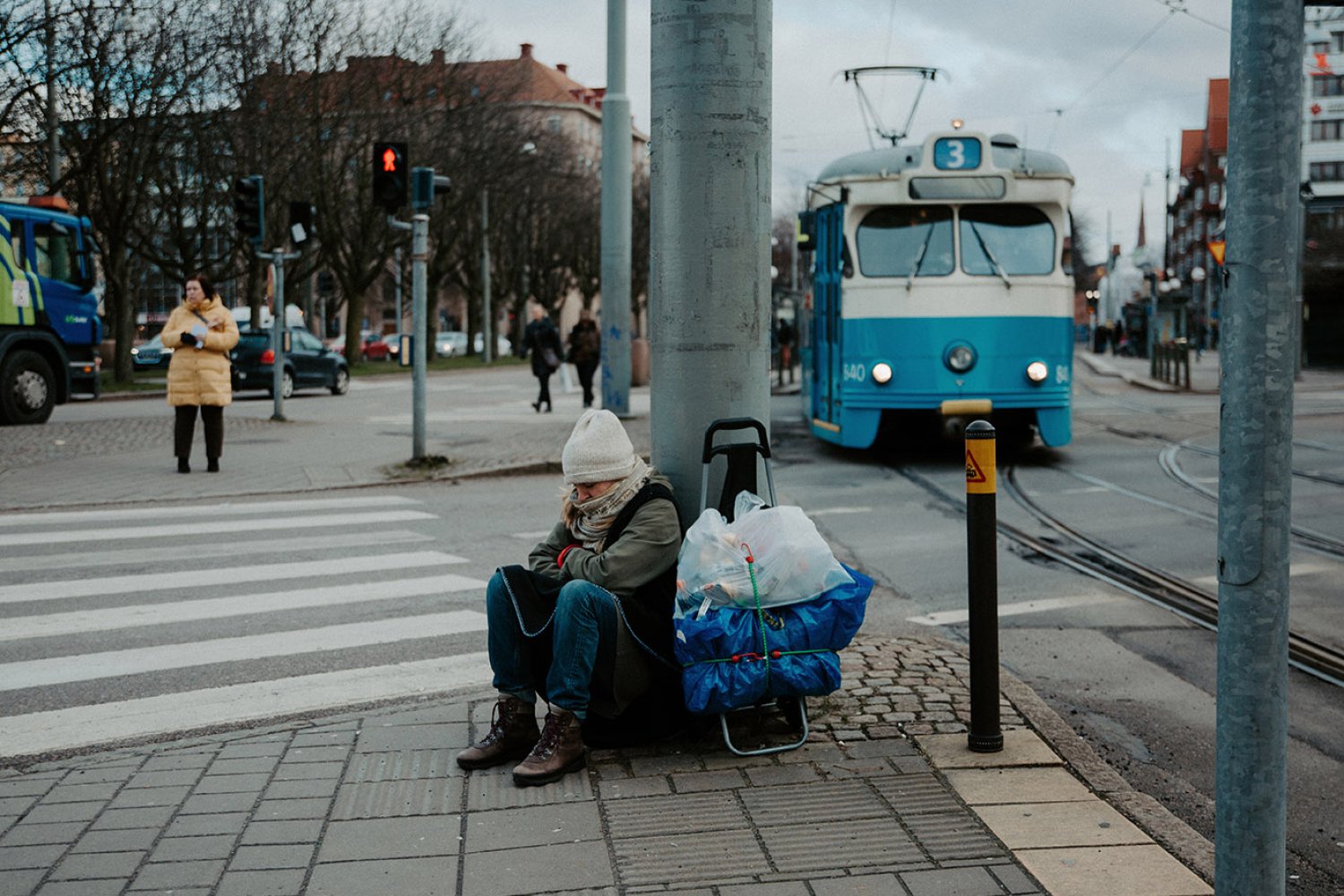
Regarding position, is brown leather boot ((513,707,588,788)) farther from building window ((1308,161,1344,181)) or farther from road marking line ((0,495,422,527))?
building window ((1308,161,1344,181))

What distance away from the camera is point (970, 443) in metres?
4.69

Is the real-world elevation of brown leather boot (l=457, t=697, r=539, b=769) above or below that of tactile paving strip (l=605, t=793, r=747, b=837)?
above

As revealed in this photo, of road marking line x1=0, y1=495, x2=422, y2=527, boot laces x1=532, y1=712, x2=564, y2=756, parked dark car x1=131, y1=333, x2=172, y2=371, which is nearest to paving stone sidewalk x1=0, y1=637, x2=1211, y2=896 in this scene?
boot laces x1=532, y1=712, x2=564, y2=756

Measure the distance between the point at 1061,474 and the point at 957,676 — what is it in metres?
8.94

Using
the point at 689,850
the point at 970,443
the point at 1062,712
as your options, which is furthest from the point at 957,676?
the point at 689,850

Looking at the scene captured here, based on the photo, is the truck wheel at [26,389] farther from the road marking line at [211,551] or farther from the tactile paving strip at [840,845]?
the tactile paving strip at [840,845]

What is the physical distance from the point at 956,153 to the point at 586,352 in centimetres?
1107

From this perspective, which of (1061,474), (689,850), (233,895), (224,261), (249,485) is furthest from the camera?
(224,261)

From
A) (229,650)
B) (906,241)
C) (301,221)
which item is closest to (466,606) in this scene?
(229,650)

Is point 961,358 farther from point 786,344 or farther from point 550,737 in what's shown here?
point 786,344

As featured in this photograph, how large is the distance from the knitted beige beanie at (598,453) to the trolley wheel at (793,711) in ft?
3.09

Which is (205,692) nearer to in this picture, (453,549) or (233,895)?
(233,895)

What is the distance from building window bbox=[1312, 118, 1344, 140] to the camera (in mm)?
72875

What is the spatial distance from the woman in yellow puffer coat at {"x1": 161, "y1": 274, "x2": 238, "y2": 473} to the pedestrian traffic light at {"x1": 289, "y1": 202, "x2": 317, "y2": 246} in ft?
18.3
